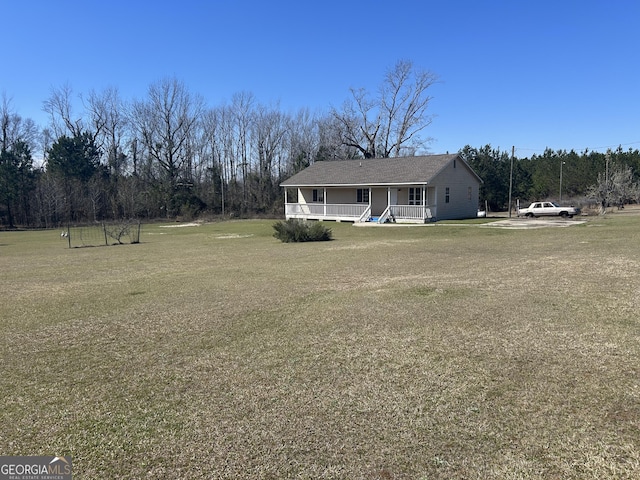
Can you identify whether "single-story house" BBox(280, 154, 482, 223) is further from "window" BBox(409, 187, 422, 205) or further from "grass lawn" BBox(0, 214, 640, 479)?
"grass lawn" BBox(0, 214, 640, 479)

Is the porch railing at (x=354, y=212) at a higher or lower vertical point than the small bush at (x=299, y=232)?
higher

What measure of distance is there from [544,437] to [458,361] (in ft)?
4.82

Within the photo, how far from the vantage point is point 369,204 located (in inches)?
1238

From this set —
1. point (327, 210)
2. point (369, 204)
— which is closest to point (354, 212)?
point (369, 204)

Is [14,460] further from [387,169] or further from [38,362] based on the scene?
[387,169]

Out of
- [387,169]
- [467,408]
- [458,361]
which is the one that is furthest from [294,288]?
[387,169]

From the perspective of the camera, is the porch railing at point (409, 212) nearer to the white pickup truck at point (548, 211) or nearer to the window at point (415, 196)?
the window at point (415, 196)

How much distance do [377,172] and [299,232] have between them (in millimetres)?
15727

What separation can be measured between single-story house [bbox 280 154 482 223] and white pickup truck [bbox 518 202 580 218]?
13.7ft

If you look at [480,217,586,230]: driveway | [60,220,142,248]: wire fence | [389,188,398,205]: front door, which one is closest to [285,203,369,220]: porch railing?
[389,188,398,205]: front door

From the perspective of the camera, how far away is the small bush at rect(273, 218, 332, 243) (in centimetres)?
1920

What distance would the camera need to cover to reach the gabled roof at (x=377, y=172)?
3023cm

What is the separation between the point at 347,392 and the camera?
3.91 m

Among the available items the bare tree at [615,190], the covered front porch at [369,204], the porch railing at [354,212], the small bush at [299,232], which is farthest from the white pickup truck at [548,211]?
the small bush at [299,232]
